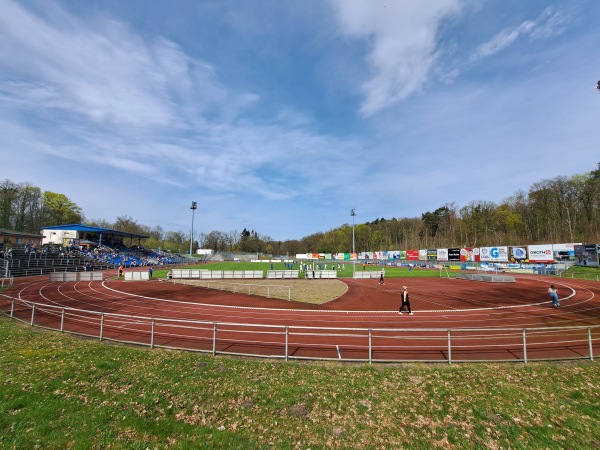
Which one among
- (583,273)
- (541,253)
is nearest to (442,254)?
(541,253)

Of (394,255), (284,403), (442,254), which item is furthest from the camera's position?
(394,255)

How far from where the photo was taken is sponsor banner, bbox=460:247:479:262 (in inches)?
2672

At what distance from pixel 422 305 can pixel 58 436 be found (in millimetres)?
21846

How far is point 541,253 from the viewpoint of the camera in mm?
54688

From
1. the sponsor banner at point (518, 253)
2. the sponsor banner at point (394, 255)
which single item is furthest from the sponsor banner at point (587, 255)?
the sponsor banner at point (394, 255)

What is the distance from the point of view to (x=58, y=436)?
546 cm

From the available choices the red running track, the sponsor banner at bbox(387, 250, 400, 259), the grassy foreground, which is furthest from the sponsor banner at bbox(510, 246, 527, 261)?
the grassy foreground

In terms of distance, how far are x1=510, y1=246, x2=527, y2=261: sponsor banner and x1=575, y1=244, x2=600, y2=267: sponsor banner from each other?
7.68 metres

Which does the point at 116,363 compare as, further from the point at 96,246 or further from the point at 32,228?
the point at 32,228

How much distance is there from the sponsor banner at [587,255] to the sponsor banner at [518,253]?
7675 mm

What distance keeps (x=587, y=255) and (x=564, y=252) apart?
12.2 feet

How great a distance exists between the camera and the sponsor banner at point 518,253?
57013 millimetres

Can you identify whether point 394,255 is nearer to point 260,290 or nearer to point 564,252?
point 564,252

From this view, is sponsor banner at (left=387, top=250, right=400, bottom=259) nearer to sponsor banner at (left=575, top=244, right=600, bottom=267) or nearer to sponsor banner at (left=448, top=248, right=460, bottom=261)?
sponsor banner at (left=448, top=248, right=460, bottom=261)
